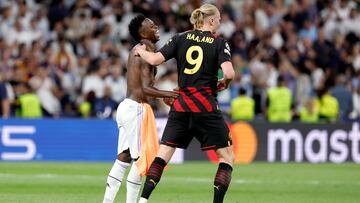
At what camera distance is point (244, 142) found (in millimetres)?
23531

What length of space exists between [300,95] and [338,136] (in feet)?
9.56

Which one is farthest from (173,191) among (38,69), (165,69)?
(165,69)

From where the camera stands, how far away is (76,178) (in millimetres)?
17750

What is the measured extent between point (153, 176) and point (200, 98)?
1.00 m

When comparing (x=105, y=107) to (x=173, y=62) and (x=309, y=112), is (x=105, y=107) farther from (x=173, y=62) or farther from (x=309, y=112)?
(x=309, y=112)

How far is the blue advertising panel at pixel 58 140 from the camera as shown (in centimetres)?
2219

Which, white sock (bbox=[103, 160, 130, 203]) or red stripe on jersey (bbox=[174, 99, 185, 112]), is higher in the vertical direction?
red stripe on jersey (bbox=[174, 99, 185, 112])

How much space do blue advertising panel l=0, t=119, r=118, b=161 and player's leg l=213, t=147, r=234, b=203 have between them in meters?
11.9

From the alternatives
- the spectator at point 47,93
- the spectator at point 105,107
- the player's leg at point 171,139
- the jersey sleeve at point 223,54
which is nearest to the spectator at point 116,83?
the spectator at point 105,107

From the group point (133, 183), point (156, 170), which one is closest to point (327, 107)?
point (133, 183)

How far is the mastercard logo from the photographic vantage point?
77.0 ft

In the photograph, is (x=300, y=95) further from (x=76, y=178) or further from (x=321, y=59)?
(x=76, y=178)

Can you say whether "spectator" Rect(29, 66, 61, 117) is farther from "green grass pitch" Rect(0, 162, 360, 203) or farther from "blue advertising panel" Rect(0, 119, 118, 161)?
"green grass pitch" Rect(0, 162, 360, 203)

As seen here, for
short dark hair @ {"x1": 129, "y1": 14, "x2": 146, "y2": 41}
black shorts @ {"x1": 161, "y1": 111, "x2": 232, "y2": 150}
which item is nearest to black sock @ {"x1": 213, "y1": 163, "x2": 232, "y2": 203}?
black shorts @ {"x1": 161, "y1": 111, "x2": 232, "y2": 150}
